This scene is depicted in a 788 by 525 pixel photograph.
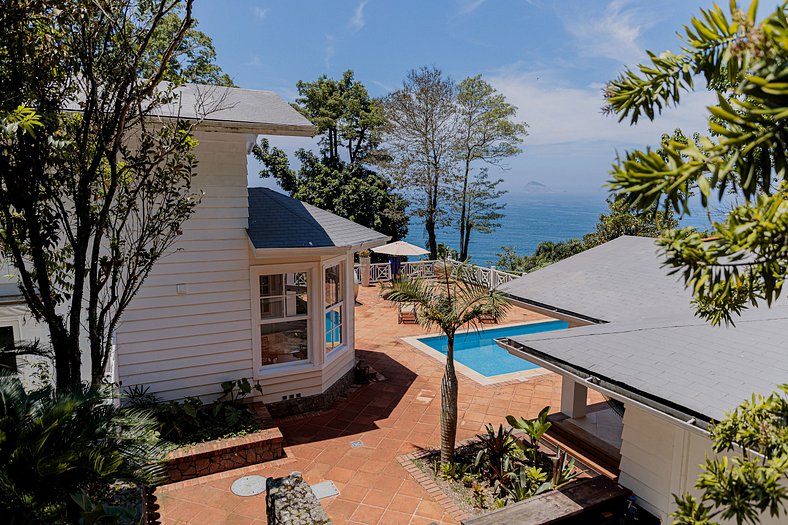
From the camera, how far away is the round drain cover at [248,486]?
6.67 metres

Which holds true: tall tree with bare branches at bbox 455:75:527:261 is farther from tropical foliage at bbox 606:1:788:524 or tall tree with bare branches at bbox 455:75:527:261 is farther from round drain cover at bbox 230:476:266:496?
tropical foliage at bbox 606:1:788:524

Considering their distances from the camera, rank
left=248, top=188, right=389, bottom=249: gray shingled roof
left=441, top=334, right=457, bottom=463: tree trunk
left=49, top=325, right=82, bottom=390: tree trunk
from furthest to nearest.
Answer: left=248, top=188, right=389, bottom=249: gray shingled roof < left=441, top=334, right=457, bottom=463: tree trunk < left=49, top=325, right=82, bottom=390: tree trunk

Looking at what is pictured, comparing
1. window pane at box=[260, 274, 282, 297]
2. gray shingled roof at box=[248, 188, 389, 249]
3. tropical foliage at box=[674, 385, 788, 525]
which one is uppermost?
gray shingled roof at box=[248, 188, 389, 249]

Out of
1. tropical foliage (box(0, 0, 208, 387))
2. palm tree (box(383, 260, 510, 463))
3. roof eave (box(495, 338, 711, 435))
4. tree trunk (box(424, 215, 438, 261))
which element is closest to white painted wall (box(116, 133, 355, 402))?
palm tree (box(383, 260, 510, 463))

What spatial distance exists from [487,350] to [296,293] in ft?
27.1

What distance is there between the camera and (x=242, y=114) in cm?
827

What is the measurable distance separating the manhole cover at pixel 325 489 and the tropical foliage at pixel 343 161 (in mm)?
20239

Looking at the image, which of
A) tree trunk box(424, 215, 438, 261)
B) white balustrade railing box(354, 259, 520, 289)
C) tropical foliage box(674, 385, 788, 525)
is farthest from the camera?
tree trunk box(424, 215, 438, 261)

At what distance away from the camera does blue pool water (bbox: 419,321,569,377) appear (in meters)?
13.8

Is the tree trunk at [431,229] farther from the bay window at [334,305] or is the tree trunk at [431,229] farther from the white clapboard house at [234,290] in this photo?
the white clapboard house at [234,290]

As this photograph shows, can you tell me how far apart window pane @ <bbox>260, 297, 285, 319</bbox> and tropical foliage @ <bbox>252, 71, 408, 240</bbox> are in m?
17.5

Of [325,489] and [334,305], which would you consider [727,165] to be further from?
[334,305]

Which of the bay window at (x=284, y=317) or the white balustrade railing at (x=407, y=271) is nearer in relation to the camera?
the bay window at (x=284, y=317)

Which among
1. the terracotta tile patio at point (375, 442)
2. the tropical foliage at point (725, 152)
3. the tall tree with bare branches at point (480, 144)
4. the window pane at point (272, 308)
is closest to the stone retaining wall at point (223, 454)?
the terracotta tile patio at point (375, 442)
